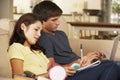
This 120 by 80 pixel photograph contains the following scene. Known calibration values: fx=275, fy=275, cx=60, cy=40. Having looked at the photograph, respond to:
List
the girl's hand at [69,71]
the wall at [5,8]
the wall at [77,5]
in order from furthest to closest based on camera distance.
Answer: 1. the wall at [77,5]
2. the wall at [5,8]
3. the girl's hand at [69,71]

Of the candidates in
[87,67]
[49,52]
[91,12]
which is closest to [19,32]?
[49,52]

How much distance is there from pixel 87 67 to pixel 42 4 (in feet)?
1.96

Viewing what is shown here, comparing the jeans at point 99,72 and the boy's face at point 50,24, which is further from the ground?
the boy's face at point 50,24

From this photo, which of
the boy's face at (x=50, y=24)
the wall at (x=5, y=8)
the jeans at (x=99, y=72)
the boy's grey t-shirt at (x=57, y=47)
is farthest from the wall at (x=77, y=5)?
the jeans at (x=99, y=72)

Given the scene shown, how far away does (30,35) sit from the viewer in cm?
164

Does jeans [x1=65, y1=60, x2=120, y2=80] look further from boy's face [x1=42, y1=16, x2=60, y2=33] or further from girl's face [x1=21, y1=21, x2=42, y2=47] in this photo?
boy's face [x1=42, y1=16, x2=60, y2=33]

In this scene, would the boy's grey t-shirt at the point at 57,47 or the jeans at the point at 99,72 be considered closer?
the jeans at the point at 99,72

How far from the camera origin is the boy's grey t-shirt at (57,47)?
1862 mm

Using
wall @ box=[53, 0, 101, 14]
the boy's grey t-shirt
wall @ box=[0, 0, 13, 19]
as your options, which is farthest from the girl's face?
wall @ box=[53, 0, 101, 14]

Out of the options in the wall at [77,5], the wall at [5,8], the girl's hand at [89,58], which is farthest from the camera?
the wall at [77,5]

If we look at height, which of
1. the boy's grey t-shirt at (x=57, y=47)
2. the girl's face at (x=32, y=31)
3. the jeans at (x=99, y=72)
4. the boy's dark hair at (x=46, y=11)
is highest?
the boy's dark hair at (x=46, y=11)

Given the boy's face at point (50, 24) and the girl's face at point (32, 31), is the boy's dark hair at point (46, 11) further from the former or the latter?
the girl's face at point (32, 31)

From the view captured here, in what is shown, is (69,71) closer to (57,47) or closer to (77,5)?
(57,47)

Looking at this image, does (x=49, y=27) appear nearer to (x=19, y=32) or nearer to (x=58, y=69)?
(x=19, y=32)
